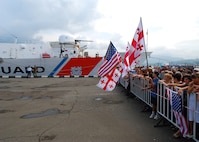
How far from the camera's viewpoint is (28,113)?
870 centimetres

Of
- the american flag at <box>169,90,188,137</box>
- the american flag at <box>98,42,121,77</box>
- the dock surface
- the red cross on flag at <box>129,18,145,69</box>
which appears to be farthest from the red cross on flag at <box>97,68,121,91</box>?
the american flag at <box>169,90,188,137</box>

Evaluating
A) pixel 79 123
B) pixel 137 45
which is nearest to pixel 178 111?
pixel 79 123

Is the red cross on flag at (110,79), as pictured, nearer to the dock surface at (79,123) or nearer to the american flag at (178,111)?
the dock surface at (79,123)

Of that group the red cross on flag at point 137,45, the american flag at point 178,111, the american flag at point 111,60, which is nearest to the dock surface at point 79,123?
the american flag at point 178,111

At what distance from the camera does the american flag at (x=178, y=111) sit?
5.30 m

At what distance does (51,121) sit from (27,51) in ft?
97.5

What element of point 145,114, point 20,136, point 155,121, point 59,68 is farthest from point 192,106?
point 59,68

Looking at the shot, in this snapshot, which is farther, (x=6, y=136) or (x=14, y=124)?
(x=14, y=124)

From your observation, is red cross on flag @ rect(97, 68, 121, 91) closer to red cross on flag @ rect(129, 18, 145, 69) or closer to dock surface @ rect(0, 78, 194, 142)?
dock surface @ rect(0, 78, 194, 142)

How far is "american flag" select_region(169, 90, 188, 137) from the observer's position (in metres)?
5.30

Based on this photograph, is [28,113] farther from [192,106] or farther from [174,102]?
[192,106]

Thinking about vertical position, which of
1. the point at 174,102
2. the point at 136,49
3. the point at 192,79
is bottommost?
the point at 174,102

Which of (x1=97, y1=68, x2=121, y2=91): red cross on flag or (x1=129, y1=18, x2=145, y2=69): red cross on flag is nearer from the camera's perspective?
(x1=97, y1=68, x2=121, y2=91): red cross on flag

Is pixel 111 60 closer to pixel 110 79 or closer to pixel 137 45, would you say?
pixel 110 79
